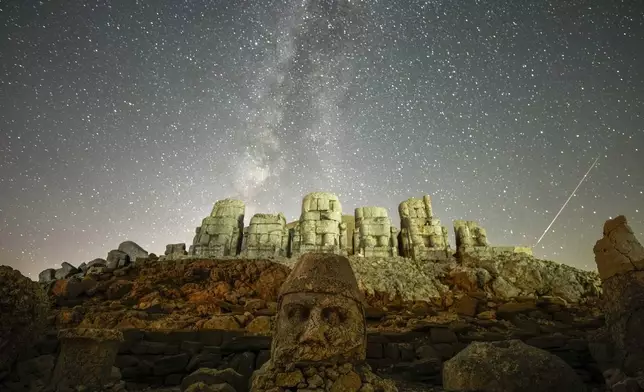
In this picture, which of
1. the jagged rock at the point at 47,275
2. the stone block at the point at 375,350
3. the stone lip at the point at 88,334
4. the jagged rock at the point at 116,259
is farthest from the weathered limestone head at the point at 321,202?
the stone lip at the point at 88,334

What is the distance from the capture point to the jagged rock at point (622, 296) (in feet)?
20.2

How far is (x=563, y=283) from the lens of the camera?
13.4 m

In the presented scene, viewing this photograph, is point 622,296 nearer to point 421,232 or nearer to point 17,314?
point 421,232

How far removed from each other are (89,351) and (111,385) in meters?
0.73

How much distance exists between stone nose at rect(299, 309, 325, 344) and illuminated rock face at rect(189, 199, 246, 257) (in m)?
Result: 12.9

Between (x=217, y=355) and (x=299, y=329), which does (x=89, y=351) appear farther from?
(x=299, y=329)

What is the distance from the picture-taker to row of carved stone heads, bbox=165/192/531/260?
1636 cm

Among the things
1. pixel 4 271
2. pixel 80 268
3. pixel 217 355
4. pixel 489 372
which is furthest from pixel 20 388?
pixel 80 268

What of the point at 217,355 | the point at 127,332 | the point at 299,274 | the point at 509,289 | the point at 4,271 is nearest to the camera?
the point at 299,274

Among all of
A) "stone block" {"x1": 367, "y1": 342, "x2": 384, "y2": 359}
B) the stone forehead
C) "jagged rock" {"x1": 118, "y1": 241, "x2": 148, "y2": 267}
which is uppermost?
"jagged rock" {"x1": 118, "y1": 241, "x2": 148, "y2": 267}

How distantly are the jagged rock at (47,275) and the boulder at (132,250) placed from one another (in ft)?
8.61

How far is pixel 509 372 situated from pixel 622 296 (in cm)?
389

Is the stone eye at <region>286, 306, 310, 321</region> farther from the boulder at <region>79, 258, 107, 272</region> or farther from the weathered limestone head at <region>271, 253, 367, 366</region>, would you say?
the boulder at <region>79, 258, 107, 272</region>

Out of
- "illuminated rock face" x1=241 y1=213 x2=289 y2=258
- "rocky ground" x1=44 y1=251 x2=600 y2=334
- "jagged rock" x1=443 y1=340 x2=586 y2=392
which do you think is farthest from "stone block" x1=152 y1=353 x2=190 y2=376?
"illuminated rock face" x1=241 y1=213 x2=289 y2=258
